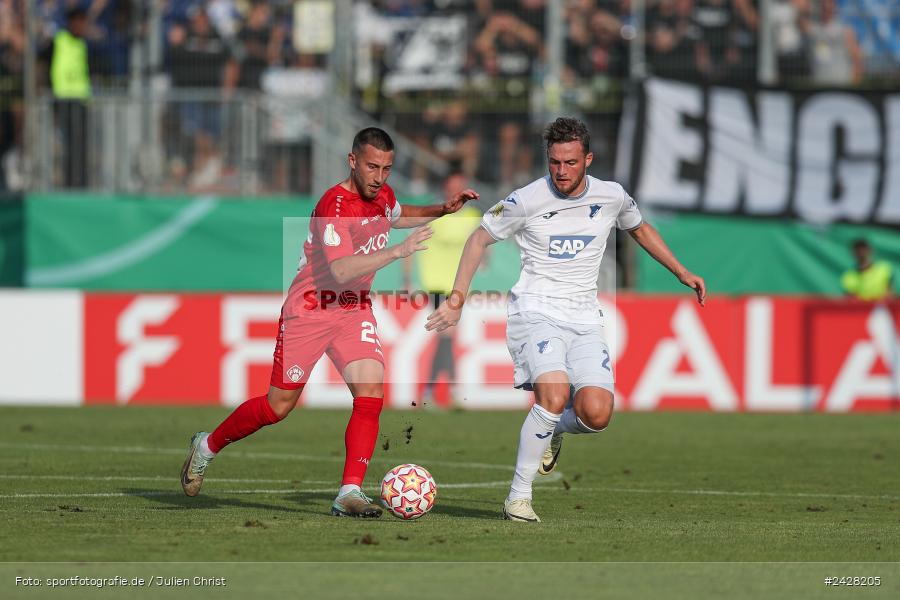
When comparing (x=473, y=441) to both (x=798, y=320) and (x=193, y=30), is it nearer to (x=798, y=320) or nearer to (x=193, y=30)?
(x=798, y=320)

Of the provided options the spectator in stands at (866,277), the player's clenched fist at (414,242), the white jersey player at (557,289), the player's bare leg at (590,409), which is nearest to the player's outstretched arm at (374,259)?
the player's clenched fist at (414,242)

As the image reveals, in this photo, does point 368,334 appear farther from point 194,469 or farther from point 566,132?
point 566,132

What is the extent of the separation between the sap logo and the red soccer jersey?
3.26ft

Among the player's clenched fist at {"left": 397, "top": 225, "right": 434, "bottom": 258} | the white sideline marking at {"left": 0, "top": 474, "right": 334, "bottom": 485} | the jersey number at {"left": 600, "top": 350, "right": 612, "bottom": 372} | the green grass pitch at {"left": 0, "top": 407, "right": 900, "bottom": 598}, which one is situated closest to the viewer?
the green grass pitch at {"left": 0, "top": 407, "right": 900, "bottom": 598}

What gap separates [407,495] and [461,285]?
4.04 feet

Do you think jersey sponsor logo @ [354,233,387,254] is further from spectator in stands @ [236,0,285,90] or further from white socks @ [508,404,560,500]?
spectator in stands @ [236,0,285,90]

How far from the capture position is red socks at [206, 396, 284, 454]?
31.7 ft

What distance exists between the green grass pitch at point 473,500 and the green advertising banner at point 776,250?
349 cm

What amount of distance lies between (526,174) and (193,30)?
15.3 feet

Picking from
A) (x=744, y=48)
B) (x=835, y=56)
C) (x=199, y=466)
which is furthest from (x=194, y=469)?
(x=835, y=56)

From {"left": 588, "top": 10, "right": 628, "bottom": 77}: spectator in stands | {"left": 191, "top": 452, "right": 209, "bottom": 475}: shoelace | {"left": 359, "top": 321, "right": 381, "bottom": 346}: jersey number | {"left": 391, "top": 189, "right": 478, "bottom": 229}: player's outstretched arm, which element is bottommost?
{"left": 191, "top": 452, "right": 209, "bottom": 475}: shoelace

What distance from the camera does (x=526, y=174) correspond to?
66.7 ft

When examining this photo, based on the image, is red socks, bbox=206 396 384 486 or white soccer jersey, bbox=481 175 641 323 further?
white soccer jersey, bbox=481 175 641 323

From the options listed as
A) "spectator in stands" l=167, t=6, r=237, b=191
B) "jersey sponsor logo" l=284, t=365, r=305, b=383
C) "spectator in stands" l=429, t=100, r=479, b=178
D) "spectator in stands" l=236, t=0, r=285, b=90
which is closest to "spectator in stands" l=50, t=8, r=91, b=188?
"spectator in stands" l=167, t=6, r=237, b=191
